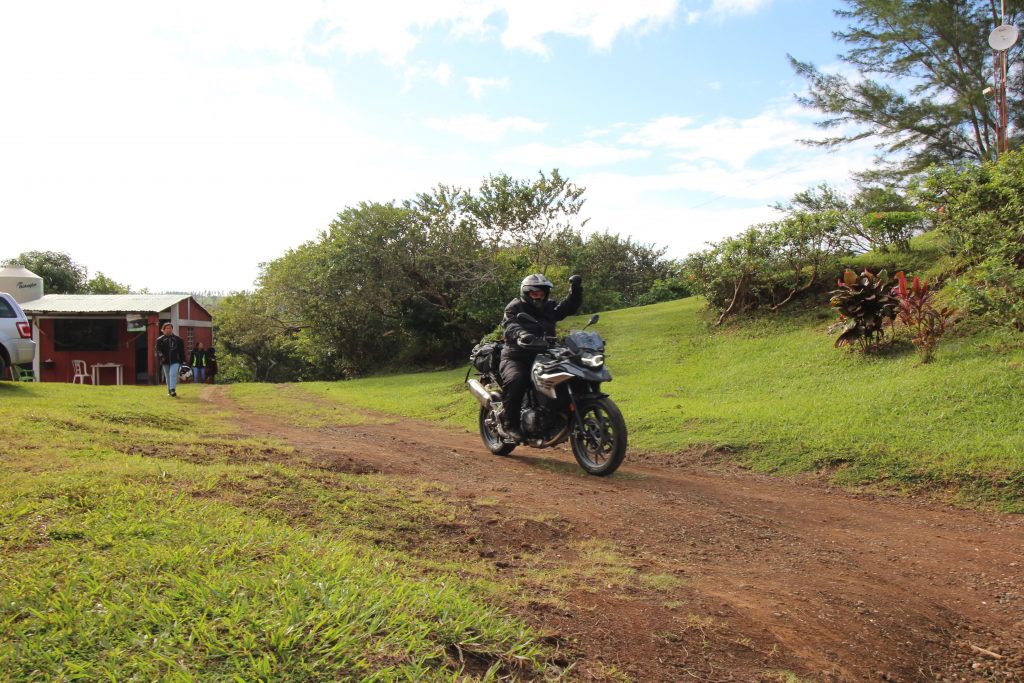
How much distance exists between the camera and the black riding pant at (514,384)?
734 centimetres

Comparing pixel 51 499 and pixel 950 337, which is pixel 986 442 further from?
pixel 51 499

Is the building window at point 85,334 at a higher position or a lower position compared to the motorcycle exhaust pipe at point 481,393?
higher

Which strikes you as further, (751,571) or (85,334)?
(85,334)

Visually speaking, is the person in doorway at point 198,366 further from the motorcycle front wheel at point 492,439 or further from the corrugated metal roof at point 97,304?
the motorcycle front wheel at point 492,439

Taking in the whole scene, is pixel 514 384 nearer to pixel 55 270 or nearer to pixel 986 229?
pixel 986 229

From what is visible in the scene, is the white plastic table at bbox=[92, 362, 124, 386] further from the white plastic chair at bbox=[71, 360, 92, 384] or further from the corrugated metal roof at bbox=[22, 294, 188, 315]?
the corrugated metal roof at bbox=[22, 294, 188, 315]

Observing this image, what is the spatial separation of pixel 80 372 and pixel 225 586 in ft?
91.9

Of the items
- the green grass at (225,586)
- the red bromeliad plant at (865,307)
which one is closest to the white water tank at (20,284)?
the green grass at (225,586)

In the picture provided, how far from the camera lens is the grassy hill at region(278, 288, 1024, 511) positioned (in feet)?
20.6

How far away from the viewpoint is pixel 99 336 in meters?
26.7

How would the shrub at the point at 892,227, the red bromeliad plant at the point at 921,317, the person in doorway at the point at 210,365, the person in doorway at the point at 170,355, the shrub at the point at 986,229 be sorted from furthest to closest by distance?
1. the person in doorway at the point at 210,365
2. the person in doorway at the point at 170,355
3. the shrub at the point at 892,227
4. the red bromeliad plant at the point at 921,317
5. the shrub at the point at 986,229

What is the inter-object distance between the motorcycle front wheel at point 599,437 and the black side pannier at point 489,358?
158 cm

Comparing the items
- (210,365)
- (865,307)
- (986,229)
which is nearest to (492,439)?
(865,307)

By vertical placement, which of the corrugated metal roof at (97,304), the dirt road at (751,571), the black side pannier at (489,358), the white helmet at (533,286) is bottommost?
the dirt road at (751,571)
